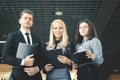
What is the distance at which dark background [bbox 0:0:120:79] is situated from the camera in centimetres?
817

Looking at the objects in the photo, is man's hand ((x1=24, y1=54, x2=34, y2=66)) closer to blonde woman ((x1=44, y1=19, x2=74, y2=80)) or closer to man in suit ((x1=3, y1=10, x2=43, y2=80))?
man in suit ((x1=3, y1=10, x2=43, y2=80))

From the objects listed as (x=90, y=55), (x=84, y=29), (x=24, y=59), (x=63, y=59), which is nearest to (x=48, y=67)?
(x=63, y=59)

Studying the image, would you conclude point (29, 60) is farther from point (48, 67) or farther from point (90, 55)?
point (90, 55)

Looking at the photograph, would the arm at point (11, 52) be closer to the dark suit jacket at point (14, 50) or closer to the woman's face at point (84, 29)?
the dark suit jacket at point (14, 50)

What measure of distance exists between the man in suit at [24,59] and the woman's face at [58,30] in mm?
191

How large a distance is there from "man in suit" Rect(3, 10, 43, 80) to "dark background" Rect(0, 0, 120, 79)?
16.6 feet

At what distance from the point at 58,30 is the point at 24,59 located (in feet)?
1.50

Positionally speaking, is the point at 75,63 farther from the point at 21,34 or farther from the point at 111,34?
the point at 111,34

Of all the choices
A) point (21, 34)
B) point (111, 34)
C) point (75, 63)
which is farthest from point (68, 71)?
point (111, 34)

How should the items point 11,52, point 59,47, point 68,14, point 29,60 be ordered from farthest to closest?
1. point 68,14
2. point 59,47
3. point 11,52
4. point 29,60

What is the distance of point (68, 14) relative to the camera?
352 inches

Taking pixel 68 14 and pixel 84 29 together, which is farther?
pixel 68 14

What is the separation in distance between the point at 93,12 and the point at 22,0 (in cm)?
193

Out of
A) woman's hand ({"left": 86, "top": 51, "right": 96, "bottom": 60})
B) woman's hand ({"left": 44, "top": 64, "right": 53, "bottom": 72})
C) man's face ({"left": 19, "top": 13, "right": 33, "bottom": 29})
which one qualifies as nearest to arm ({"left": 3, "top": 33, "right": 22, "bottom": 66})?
man's face ({"left": 19, "top": 13, "right": 33, "bottom": 29})
